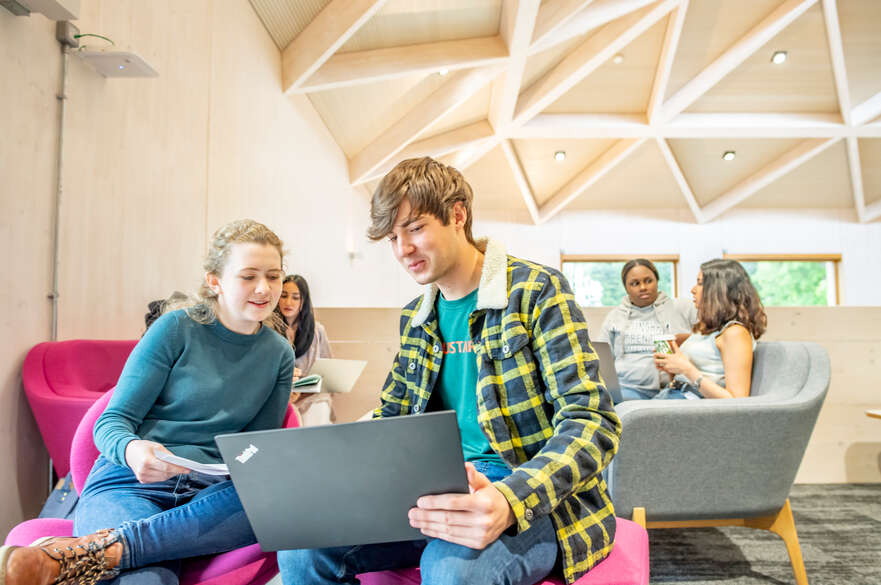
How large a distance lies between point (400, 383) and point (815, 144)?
29.0ft

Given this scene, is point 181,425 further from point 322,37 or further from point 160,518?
point 322,37

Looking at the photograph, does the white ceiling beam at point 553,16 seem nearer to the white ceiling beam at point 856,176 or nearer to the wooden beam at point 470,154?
the wooden beam at point 470,154

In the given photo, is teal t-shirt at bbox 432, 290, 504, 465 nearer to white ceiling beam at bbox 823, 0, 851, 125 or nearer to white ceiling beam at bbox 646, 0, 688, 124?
white ceiling beam at bbox 646, 0, 688, 124

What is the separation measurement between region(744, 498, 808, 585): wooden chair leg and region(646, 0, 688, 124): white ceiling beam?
16.2 feet

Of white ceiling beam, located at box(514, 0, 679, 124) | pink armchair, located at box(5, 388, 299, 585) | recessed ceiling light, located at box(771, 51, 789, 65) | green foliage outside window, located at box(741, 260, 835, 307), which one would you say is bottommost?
pink armchair, located at box(5, 388, 299, 585)

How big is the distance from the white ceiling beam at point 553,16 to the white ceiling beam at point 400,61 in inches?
15.6

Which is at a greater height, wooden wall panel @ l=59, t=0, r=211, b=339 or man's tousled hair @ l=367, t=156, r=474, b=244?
wooden wall panel @ l=59, t=0, r=211, b=339

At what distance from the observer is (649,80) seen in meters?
7.21

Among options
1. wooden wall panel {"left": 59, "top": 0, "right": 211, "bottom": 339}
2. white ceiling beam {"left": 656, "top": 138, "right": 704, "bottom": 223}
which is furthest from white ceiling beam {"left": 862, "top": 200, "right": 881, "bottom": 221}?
wooden wall panel {"left": 59, "top": 0, "right": 211, "bottom": 339}

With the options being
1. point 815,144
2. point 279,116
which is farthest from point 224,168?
point 815,144

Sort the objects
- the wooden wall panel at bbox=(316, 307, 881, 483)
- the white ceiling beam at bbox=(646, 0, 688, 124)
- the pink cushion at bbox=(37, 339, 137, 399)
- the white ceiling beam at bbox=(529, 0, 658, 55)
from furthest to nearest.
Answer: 1. the white ceiling beam at bbox=(646, 0, 688, 124)
2. the white ceiling beam at bbox=(529, 0, 658, 55)
3. the wooden wall panel at bbox=(316, 307, 881, 483)
4. the pink cushion at bbox=(37, 339, 137, 399)

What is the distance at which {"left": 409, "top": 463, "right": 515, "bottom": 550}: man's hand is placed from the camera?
0.90 m

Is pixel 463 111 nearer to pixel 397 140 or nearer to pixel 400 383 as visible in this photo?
pixel 397 140

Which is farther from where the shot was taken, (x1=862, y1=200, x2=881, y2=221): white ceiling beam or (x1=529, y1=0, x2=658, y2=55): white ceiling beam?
(x1=862, y1=200, x2=881, y2=221): white ceiling beam
